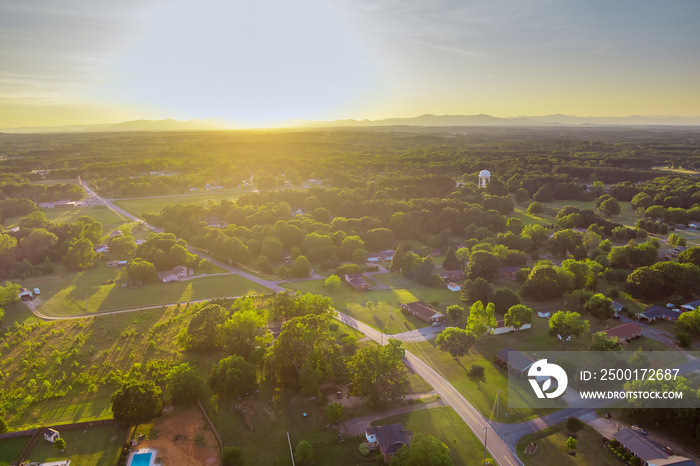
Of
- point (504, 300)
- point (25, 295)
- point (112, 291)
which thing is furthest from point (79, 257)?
point (504, 300)

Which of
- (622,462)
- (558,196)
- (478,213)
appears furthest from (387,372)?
(558,196)

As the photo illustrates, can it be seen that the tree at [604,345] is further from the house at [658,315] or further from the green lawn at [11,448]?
the green lawn at [11,448]

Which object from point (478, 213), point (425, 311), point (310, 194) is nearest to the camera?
point (425, 311)

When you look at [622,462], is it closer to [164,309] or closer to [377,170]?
[164,309]

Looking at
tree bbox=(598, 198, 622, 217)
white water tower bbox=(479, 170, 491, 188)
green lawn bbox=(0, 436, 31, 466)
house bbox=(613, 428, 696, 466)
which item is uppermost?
white water tower bbox=(479, 170, 491, 188)

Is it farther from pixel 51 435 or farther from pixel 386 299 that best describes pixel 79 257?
pixel 386 299

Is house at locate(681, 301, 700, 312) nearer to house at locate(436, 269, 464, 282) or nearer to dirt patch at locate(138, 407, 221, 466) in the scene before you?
house at locate(436, 269, 464, 282)

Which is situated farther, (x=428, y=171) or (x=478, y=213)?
(x=428, y=171)

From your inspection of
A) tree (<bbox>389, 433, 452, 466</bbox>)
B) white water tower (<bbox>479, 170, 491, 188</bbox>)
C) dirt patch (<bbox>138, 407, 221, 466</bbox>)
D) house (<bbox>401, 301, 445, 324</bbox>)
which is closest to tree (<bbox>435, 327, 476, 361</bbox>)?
house (<bbox>401, 301, 445, 324</bbox>)
